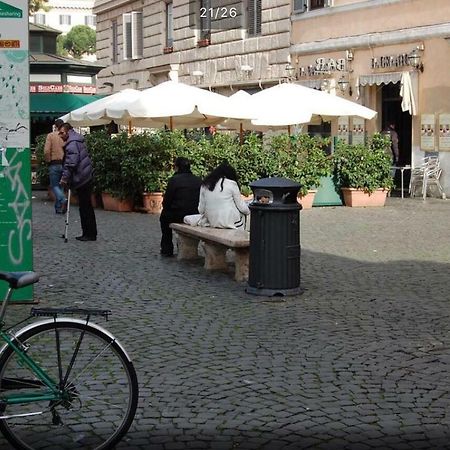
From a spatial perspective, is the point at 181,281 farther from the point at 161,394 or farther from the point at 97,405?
the point at 97,405

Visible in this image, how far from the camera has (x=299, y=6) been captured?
2712 cm

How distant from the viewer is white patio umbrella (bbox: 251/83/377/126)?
65.2 feet

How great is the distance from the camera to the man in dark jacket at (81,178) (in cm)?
1419

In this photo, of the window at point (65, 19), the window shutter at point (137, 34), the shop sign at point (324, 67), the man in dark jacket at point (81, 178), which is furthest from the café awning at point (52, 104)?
the window at point (65, 19)

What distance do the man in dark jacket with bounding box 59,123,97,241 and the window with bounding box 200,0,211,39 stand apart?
62.1 ft

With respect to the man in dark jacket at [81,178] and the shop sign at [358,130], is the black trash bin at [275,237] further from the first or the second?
the shop sign at [358,130]

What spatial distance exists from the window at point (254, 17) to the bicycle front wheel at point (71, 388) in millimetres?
25309

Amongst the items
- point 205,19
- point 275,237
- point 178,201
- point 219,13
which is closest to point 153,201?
point 178,201

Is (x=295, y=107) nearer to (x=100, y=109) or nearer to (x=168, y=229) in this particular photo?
(x=100, y=109)

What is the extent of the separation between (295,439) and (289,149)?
14680 millimetres

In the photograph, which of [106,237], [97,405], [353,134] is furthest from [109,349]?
[353,134]

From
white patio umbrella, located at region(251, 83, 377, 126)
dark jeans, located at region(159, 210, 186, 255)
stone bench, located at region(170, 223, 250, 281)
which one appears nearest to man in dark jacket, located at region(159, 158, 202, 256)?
dark jeans, located at region(159, 210, 186, 255)

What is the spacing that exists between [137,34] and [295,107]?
19.6m

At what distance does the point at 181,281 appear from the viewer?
10625 millimetres
